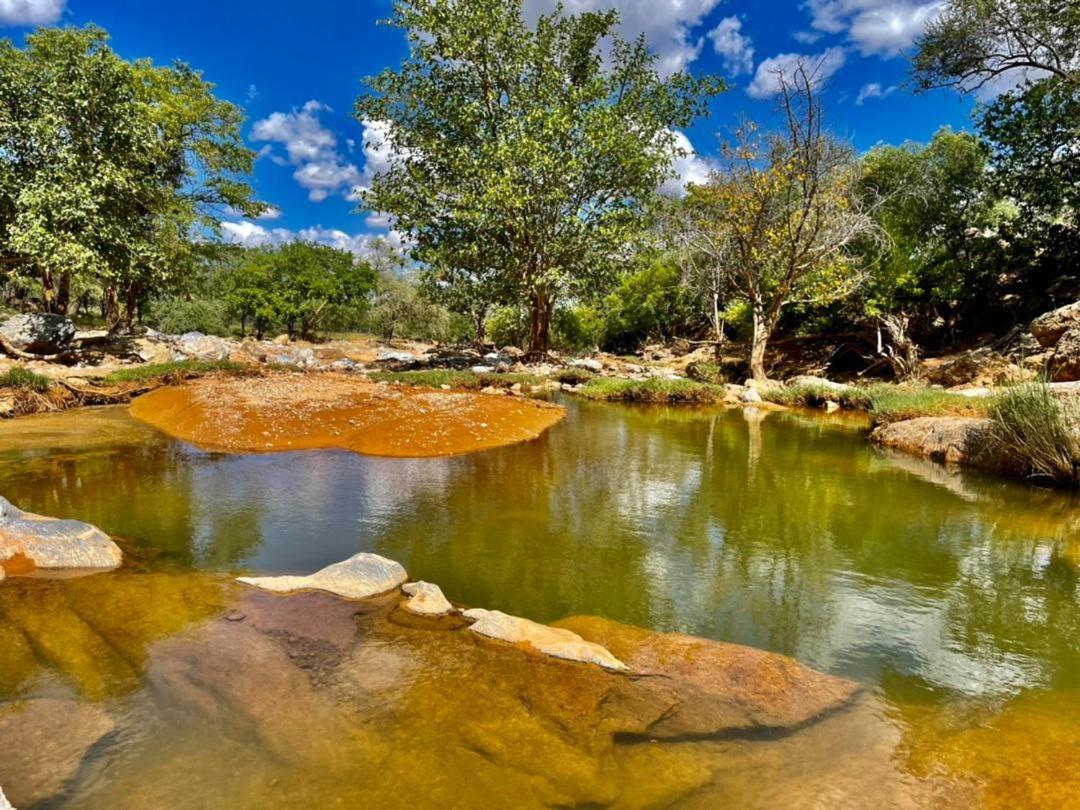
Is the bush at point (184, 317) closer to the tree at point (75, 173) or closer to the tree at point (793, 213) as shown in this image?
the tree at point (75, 173)

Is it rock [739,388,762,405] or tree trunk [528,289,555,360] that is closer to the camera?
rock [739,388,762,405]

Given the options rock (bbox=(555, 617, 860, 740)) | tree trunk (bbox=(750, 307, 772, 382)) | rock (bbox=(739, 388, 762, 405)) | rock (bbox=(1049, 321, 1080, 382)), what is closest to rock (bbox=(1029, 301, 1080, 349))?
rock (bbox=(1049, 321, 1080, 382))

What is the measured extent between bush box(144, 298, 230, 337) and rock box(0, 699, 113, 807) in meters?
46.7

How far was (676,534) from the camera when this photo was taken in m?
6.44

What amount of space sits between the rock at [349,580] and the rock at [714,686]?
63.3 inches

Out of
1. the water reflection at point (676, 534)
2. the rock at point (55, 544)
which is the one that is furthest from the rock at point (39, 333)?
the rock at point (55, 544)

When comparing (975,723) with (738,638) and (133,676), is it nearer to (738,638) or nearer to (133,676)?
(738,638)

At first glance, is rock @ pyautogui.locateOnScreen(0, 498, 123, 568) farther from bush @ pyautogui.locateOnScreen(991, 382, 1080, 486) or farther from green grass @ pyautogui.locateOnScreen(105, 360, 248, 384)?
green grass @ pyautogui.locateOnScreen(105, 360, 248, 384)

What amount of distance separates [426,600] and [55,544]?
128 inches

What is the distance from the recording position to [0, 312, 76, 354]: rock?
1923 cm

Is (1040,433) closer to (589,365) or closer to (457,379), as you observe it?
(457,379)

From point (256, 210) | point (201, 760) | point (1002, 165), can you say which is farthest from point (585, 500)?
point (256, 210)

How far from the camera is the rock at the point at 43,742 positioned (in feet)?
8.28

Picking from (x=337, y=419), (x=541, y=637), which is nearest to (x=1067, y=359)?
(x=541, y=637)
